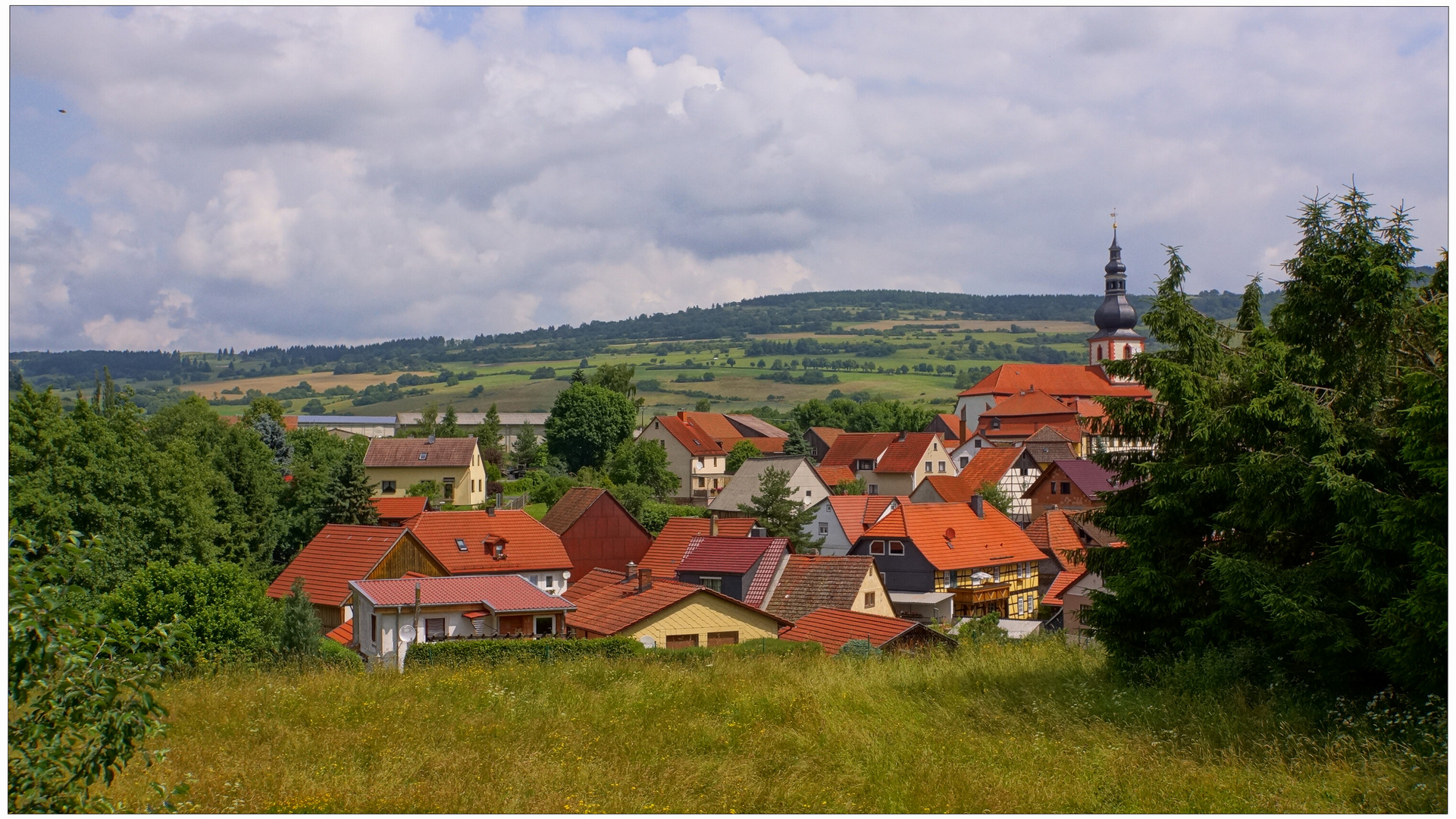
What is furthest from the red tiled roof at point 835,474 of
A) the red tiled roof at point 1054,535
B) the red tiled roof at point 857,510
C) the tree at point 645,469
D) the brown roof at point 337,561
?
the brown roof at point 337,561

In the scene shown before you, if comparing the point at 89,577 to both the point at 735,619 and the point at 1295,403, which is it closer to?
the point at 735,619

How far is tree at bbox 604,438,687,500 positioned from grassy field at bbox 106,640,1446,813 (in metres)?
56.2

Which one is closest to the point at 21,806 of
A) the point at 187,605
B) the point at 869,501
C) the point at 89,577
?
the point at 187,605

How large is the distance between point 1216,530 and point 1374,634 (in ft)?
8.81

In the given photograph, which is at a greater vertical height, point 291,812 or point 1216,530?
point 1216,530

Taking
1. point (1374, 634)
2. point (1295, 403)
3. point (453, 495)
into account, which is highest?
point (1295, 403)

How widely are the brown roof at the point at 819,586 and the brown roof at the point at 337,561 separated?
A: 1265cm

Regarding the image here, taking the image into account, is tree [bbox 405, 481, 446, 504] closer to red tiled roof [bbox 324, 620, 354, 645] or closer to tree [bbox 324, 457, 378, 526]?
tree [bbox 324, 457, 378, 526]

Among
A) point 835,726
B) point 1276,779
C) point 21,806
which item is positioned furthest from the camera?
point 835,726

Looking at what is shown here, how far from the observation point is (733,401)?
198 m

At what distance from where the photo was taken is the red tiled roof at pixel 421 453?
70750 mm

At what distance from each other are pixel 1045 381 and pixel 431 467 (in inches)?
2948

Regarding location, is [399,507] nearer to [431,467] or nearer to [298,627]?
[431,467]

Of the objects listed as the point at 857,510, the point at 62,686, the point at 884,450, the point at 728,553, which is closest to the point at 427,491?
the point at 857,510
